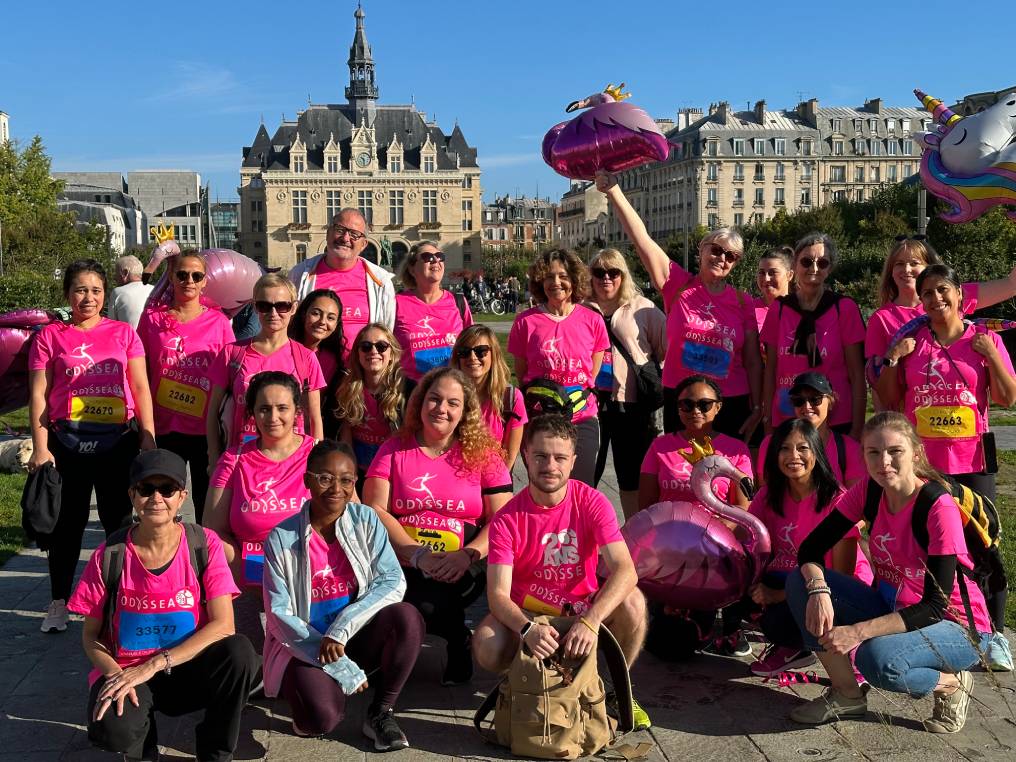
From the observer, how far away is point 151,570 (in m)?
4.07

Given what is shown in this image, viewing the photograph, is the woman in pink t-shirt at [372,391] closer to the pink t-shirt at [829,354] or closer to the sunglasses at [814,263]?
the pink t-shirt at [829,354]

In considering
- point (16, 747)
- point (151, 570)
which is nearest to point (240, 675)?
point (151, 570)

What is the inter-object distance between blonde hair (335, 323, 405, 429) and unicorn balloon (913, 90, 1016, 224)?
3511mm

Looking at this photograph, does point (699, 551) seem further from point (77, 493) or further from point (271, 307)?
point (77, 493)

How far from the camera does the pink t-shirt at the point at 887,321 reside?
5.77 metres

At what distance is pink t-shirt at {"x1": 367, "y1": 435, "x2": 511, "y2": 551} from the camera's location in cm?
502

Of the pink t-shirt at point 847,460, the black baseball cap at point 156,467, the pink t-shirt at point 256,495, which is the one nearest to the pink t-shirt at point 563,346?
the pink t-shirt at point 847,460

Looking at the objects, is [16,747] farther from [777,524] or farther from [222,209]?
[222,209]

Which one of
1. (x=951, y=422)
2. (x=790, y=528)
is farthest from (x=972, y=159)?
(x=790, y=528)

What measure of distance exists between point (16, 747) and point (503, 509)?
2.14 meters

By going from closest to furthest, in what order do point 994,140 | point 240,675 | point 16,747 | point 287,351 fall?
1. point 240,675
2. point 16,747
3. point 287,351
4. point 994,140

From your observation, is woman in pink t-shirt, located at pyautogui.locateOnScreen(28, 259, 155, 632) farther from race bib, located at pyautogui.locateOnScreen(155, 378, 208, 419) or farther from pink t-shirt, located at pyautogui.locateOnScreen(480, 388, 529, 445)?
pink t-shirt, located at pyautogui.locateOnScreen(480, 388, 529, 445)

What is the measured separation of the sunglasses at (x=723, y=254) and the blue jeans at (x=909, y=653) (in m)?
2.29

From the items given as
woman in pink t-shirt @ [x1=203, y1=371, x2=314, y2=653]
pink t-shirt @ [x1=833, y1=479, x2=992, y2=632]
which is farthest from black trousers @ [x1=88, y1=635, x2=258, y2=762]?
pink t-shirt @ [x1=833, y1=479, x2=992, y2=632]
